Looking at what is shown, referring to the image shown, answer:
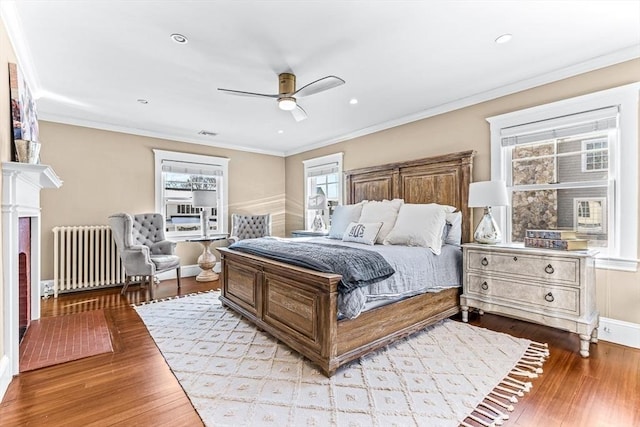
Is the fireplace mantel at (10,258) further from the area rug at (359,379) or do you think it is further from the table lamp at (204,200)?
the table lamp at (204,200)

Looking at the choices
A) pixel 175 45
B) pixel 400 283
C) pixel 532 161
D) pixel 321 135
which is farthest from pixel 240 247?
pixel 532 161

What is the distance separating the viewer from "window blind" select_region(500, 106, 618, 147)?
2.77 meters

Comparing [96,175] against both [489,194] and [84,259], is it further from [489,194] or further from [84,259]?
[489,194]

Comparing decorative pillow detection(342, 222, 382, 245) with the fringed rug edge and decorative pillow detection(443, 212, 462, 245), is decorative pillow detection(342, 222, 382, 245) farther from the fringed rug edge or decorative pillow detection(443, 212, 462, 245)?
the fringed rug edge

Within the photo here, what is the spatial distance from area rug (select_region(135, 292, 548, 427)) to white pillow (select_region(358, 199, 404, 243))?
1.13m

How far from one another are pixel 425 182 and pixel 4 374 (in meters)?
4.32

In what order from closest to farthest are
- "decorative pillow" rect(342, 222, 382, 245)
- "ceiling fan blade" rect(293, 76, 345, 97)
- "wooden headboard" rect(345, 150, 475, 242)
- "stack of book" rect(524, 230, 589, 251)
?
"ceiling fan blade" rect(293, 76, 345, 97) → "stack of book" rect(524, 230, 589, 251) → "decorative pillow" rect(342, 222, 382, 245) → "wooden headboard" rect(345, 150, 475, 242)

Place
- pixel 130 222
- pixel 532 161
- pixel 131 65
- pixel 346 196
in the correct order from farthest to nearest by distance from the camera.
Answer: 1. pixel 346 196
2. pixel 130 222
3. pixel 532 161
4. pixel 131 65

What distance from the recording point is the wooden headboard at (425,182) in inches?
146

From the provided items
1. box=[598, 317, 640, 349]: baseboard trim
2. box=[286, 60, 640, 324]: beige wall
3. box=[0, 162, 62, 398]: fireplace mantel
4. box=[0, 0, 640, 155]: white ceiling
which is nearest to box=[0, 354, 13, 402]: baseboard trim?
box=[0, 162, 62, 398]: fireplace mantel

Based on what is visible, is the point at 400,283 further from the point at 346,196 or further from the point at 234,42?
the point at 346,196

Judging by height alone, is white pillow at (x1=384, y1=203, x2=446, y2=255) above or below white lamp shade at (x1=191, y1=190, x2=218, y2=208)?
below

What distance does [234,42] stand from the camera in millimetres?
2490

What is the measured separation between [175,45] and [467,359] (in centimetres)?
346
